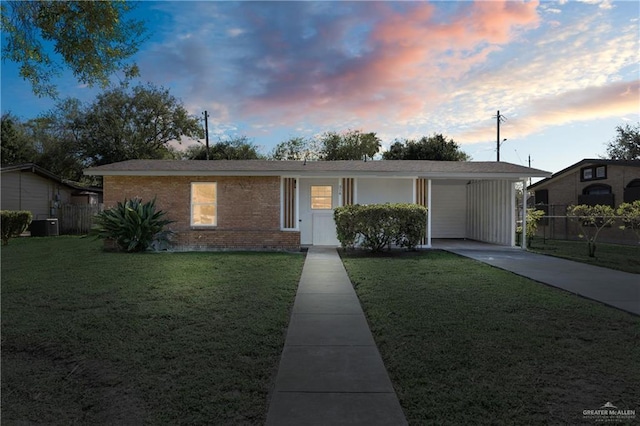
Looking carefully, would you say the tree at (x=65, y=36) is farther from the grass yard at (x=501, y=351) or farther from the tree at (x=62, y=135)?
the tree at (x=62, y=135)

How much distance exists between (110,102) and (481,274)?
33.8m

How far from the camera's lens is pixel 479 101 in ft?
56.2

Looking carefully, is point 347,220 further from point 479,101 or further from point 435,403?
point 479,101

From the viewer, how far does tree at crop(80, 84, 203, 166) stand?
3177 cm

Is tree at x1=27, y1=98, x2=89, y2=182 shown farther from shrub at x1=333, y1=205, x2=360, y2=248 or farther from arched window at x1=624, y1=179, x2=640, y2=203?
arched window at x1=624, y1=179, x2=640, y2=203

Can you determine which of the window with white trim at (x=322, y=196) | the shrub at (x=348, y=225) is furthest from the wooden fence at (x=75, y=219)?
the shrub at (x=348, y=225)

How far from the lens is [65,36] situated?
5785mm

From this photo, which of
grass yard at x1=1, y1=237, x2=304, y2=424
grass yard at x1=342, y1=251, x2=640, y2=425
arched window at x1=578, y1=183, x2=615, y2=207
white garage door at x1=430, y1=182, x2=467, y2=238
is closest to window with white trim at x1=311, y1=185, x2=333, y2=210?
white garage door at x1=430, y1=182, x2=467, y2=238

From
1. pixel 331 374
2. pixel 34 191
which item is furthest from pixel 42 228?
pixel 331 374

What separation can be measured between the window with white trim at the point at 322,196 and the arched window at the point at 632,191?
12.5m

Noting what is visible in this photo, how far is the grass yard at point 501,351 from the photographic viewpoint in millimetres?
2920

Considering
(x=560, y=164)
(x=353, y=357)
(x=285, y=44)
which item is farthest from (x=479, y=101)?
(x=560, y=164)

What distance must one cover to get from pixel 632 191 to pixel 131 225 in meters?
19.1

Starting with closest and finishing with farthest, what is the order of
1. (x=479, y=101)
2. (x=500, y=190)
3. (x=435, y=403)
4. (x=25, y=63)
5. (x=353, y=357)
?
(x=435, y=403)
(x=353, y=357)
(x=25, y=63)
(x=500, y=190)
(x=479, y=101)
